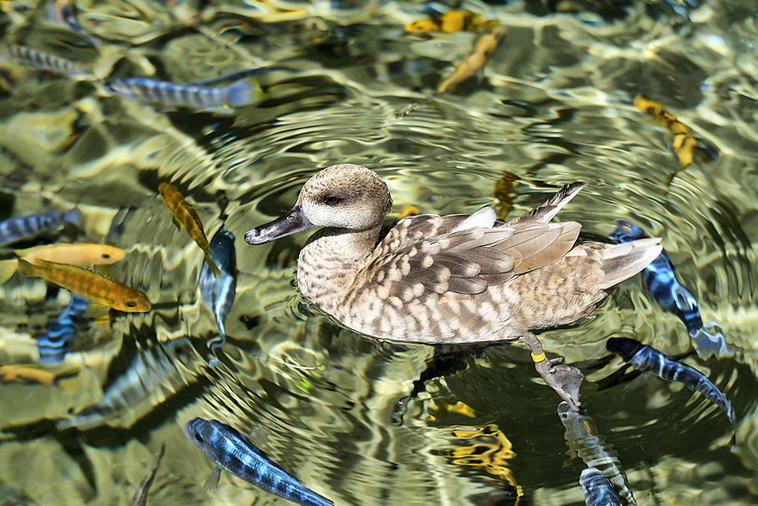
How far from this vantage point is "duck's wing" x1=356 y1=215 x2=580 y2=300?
3752mm

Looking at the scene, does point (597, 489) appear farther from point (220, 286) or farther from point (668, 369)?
point (220, 286)

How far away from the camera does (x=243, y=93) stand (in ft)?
17.1

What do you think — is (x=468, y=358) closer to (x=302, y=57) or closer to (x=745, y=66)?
(x=302, y=57)

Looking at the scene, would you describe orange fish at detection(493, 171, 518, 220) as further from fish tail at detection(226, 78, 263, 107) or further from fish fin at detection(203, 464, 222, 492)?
fish fin at detection(203, 464, 222, 492)

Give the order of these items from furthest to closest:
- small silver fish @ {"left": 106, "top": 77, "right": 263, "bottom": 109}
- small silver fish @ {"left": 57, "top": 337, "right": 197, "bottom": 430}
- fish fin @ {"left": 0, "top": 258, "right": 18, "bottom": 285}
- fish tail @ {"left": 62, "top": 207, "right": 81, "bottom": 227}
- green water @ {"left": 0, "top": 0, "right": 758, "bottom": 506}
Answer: small silver fish @ {"left": 106, "top": 77, "right": 263, "bottom": 109} < fish tail @ {"left": 62, "top": 207, "right": 81, "bottom": 227} < fish fin @ {"left": 0, "top": 258, "right": 18, "bottom": 285} < small silver fish @ {"left": 57, "top": 337, "right": 197, "bottom": 430} < green water @ {"left": 0, "top": 0, "right": 758, "bottom": 506}

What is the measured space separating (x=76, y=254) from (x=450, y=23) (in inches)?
123

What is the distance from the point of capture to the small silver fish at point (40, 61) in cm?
534

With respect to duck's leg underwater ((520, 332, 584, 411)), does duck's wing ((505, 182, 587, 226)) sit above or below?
above

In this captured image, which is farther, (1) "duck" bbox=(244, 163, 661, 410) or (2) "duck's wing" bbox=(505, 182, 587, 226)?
(2) "duck's wing" bbox=(505, 182, 587, 226)

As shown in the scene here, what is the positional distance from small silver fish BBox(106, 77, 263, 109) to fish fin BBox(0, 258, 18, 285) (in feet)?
4.83

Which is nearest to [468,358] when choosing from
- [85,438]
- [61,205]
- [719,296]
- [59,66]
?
[719,296]

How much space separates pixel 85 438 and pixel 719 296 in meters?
3.25

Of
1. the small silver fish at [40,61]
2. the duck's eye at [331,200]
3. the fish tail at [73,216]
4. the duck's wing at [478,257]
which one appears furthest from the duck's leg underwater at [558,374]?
the small silver fish at [40,61]

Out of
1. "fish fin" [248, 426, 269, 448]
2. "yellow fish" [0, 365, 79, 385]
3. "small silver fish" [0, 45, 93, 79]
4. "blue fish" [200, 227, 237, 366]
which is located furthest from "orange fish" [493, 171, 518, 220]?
"small silver fish" [0, 45, 93, 79]
